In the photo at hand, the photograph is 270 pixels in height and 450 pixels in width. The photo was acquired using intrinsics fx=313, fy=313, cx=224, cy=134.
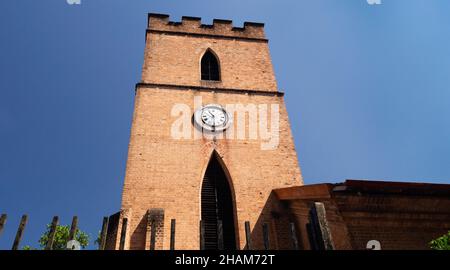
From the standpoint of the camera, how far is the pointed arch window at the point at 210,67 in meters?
13.7

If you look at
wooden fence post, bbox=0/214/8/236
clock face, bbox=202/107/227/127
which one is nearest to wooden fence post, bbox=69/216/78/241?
wooden fence post, bbox=0/214/8/236

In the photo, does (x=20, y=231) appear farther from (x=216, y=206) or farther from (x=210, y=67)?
(x=210, y=67)

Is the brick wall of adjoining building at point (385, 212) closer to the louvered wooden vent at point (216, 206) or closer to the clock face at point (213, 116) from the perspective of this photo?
the louvered wooden vent at point (216, 206)

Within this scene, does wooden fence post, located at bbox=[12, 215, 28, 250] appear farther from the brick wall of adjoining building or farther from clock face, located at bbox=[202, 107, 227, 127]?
clock face, located at bbox=[202, 107, 227, 127]

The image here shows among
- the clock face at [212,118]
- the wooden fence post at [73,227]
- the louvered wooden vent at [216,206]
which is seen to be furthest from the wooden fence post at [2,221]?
the clock face at [212,118]

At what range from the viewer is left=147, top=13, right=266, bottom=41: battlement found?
1536 cm

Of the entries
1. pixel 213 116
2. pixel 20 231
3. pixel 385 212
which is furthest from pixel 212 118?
pixel 20 231

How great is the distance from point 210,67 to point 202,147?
5.08m

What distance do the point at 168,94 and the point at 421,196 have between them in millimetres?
8709

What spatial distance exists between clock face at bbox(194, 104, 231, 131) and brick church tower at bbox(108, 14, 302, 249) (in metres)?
0.04

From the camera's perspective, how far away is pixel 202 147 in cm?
1046

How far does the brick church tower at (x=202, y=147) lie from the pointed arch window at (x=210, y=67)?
Answer: 0.15 feet
